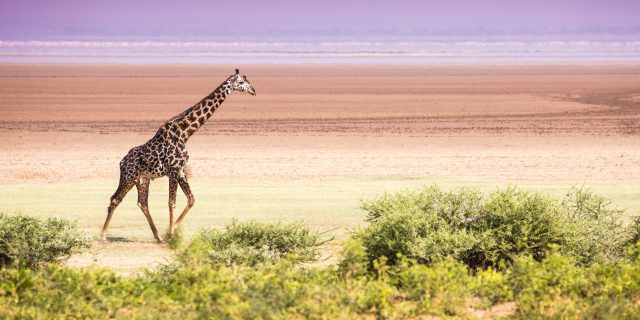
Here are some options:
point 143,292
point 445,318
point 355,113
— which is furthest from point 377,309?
point 355,113

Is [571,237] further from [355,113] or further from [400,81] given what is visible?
[400,81]

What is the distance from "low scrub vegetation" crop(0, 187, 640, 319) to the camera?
1032 cm

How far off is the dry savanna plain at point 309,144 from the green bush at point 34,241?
0.86 m

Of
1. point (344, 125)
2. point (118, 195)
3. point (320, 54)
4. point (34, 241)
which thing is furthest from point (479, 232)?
point (320, 54)

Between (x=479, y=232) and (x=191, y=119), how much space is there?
17.7 ft

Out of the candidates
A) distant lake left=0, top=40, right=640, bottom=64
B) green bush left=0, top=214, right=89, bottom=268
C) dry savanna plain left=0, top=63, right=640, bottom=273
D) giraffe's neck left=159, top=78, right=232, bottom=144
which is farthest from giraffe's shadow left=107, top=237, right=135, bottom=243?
distant lake left=0, top=40, right=640, bottom=64

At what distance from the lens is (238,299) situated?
1017 centimetres

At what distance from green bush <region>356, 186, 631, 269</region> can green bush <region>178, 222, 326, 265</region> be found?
2.92 ft

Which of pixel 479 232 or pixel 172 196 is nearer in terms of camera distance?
pixel 479 232

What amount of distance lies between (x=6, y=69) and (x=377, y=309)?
71.4m

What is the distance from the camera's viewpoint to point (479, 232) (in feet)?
44.3

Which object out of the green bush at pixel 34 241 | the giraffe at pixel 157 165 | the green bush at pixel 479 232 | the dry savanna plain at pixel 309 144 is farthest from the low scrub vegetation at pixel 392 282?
the dry savanna plain at pixel 309 144

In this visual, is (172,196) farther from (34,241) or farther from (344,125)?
(344,125)

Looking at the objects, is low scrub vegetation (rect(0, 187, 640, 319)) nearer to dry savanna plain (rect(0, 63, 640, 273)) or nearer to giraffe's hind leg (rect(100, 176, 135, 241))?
giraffe's hind leg (rect(100, 176, 135, 241))
